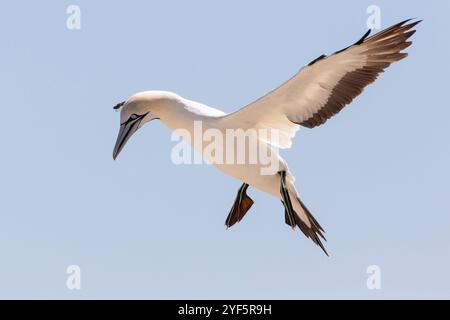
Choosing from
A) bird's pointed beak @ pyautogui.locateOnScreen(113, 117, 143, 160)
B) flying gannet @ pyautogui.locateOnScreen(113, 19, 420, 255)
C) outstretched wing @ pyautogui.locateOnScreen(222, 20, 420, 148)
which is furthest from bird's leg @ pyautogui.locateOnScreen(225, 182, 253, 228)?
bird's pointed beak @ pyautogui.locateOnScreen(113, 117, 143, 160)

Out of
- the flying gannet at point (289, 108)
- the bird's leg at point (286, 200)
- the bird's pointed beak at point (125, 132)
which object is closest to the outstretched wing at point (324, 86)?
the flying gannet at point (289, 108)

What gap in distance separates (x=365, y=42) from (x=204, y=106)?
95.5 inches

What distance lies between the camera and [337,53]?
1513 cm

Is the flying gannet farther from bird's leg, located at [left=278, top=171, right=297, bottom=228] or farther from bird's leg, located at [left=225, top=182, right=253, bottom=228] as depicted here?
bird's leg, located at [left=225, top=182, right=253, bottom=228]

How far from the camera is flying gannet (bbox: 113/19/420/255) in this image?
15250 mm

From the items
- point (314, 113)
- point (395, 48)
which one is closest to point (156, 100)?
point (314, 113)

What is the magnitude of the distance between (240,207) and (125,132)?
2.43 metres

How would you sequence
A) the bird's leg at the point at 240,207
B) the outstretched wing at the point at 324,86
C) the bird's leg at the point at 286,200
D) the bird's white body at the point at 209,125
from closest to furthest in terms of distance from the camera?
the outstretched wing at the point at 324,86
the bird's white body at the point at 209,125
the bird's leg at the point at 286,200
the bird's leg at the point at 240,207

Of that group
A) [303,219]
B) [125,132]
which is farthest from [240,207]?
[125,132]

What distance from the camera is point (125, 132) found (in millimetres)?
15734

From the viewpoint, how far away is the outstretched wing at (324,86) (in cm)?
1517

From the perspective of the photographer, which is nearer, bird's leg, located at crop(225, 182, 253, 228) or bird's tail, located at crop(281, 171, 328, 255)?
bird's tail, located at crop(281, 171, 328, 255)

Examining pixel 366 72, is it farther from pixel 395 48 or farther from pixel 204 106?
pixel 204 106

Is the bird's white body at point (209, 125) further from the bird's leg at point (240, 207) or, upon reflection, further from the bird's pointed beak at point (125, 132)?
the bird's leg at point (240, 207)
